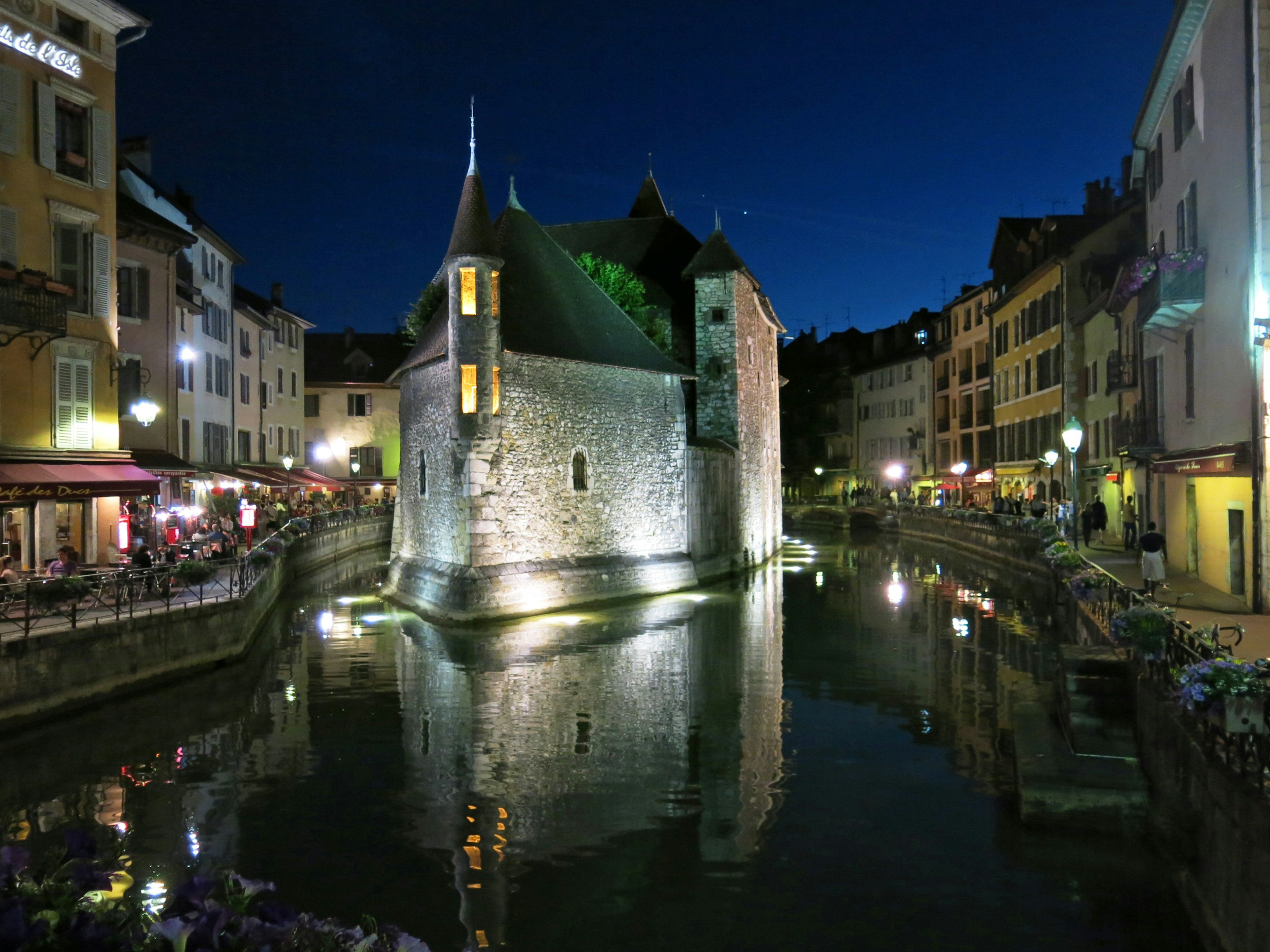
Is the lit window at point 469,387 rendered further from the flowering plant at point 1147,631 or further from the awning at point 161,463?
the flowering plant at point 1147,631

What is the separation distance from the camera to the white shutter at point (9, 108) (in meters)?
17.8

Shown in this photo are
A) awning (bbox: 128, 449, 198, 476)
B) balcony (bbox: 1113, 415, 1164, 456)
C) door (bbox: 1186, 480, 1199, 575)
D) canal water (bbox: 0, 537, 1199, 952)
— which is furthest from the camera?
awning (bbox: 128, 449, 198, 476)

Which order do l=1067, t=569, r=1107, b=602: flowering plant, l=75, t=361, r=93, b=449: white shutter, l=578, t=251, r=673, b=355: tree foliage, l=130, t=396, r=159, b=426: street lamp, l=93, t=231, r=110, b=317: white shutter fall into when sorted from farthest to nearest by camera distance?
1. l=578, t=251, r=673, b=355: tree foliage
2. l=93, t=231, r=110, b=317: white shutter
3. l=75, t=361, r=93, b=449: white shutter
4. l=130, t=396, r=159, b=426: street lamp
5. l=1067, t=569, r=1107, b=602: flowering plant

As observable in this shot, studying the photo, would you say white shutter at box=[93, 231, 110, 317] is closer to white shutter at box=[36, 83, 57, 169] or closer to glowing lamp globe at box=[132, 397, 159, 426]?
white shutter at box=[36, 83, 57, 169]

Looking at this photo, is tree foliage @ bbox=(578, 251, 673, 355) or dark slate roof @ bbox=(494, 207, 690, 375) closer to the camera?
dark slate roof @ bbox=(494, 207, 690, 375)

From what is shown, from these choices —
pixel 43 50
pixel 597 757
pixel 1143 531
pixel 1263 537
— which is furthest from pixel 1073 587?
pixel 43 50

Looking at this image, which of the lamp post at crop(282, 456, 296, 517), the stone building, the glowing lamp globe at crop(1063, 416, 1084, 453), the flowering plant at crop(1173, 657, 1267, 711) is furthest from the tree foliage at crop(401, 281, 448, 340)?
the flowering plant at crop(1173, 657, 1267, 711)

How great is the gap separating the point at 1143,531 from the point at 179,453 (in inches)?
1052

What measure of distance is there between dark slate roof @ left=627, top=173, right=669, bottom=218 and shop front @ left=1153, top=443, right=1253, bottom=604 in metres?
26.2

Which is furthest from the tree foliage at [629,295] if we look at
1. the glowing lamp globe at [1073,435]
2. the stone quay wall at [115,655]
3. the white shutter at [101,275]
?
the stone quay wall at [115,655]

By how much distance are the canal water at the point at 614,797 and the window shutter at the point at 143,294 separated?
1117 cm

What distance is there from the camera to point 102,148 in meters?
20.1

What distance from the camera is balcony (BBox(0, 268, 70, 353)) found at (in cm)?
1750

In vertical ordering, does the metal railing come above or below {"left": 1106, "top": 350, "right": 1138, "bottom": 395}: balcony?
below
